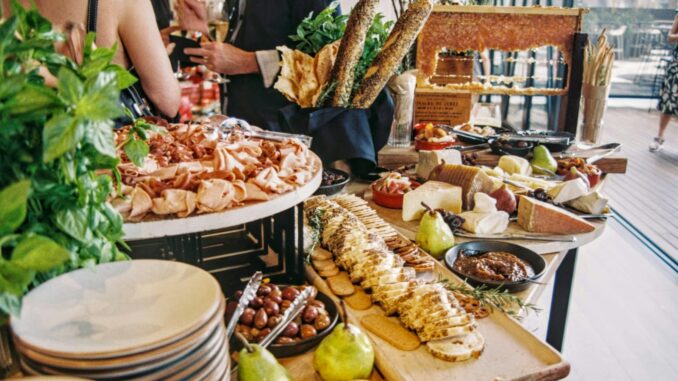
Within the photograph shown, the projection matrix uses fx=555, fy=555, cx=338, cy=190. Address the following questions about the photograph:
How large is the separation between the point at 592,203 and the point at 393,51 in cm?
102

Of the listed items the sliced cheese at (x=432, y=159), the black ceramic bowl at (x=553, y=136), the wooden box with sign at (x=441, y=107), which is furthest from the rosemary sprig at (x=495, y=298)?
the wooden box with sign at (x=441, y=107)

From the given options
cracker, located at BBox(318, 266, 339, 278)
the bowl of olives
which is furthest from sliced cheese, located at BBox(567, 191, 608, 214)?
the bowl of olives

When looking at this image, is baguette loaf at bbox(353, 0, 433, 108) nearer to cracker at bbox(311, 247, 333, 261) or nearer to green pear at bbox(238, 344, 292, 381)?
cracker at bbox(311, 247, 333, 261)

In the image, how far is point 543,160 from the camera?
276 centimetres

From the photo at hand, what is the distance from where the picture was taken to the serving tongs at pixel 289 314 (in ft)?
4.24

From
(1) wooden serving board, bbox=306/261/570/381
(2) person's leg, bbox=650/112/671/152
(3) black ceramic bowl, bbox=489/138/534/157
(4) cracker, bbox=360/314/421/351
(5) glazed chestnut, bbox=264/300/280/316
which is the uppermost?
(3) black ceramic bowl, bbox=489/138/534/157

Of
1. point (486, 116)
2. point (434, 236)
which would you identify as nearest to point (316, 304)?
point (434, 236)

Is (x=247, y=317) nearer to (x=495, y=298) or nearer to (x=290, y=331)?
(x=290, y=331)

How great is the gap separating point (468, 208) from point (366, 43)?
0.84 metres

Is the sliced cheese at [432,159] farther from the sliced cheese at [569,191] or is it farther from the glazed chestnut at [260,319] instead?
the glazed chestnut at [260,319]

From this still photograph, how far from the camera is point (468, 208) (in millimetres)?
2293

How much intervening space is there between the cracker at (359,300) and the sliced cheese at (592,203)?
1.16 m

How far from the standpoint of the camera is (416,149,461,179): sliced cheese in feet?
8.36

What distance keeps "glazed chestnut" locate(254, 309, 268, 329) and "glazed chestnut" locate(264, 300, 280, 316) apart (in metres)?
0.02
